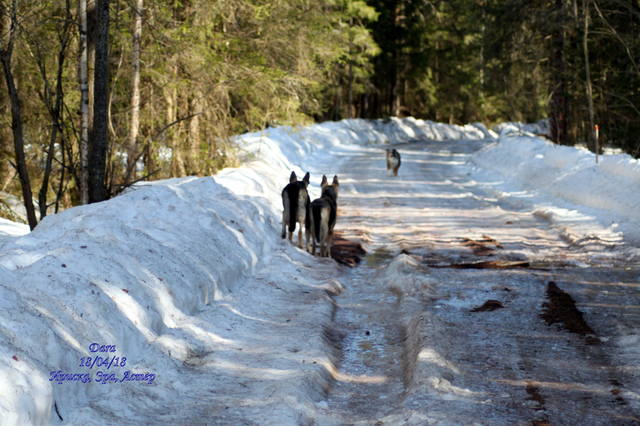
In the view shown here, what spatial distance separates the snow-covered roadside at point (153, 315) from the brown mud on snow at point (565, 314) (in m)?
2.72

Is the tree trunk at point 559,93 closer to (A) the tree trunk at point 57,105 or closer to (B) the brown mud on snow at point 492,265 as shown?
(B) the brown mud on snow at point 492,265

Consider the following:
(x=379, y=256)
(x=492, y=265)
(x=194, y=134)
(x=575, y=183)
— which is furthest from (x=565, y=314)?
(x=194, y=134)

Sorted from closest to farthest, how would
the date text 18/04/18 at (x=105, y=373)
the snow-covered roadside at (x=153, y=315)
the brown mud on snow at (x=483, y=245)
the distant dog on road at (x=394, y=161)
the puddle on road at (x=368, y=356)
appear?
the snow-covered roadside at (x=153, y=315), the date text 18/04/18 at (x=105, y=373), the puddle on road at (x=368, y=356), the brown mud on snow at (x=483, y=245), the distant dog on road at (x=394, y=161)

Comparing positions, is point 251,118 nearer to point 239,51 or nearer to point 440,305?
point 239,51

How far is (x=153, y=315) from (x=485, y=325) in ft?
12.0

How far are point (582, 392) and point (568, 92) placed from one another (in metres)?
24.6

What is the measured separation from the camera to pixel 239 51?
19.5 m

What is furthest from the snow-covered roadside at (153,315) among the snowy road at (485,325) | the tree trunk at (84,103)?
the tree trunk at (84,103)

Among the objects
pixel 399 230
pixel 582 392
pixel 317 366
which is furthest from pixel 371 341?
pixel 399 230

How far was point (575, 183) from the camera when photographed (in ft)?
55.9

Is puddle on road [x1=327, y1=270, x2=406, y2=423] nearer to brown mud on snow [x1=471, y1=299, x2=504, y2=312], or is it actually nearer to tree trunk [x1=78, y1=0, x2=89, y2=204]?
brown mud on snow [x1=471, y1=299, x2=504, y2=312]

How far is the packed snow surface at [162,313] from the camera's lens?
16.1 feet

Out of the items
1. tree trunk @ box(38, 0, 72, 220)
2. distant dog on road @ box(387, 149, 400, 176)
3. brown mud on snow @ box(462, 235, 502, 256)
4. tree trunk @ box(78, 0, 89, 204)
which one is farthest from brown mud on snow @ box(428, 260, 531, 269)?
distant dog on road @ box(387, 149, 400, 176)

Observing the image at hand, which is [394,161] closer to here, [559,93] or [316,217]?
[559,93]
